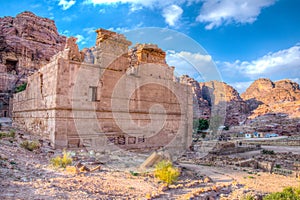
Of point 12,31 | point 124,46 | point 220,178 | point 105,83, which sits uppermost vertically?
point 12,31

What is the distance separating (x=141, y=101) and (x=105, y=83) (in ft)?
8.15

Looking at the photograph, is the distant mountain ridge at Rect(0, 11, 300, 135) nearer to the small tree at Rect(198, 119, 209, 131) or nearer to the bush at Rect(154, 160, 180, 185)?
the small tree at Rect(198, 119, 209, 131)

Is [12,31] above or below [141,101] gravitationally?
above

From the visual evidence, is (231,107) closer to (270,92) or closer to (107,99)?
(270,92)

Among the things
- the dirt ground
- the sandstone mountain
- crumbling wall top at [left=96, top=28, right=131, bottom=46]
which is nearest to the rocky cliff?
the sandstone mountain

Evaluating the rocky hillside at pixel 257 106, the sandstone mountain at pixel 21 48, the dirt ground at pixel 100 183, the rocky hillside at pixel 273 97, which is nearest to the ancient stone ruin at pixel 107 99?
the dirt ground at pixel 100 183

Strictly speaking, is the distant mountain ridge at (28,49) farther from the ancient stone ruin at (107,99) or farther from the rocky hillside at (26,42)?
the ancient stone ruin at (107,99)

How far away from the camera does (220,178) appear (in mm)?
8148

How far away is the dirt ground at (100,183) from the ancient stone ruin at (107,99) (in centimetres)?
179

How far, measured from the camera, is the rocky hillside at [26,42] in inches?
1532

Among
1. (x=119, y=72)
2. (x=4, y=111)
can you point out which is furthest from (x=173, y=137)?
(x=4, y=111)

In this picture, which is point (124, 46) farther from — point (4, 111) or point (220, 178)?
point (4, 111)

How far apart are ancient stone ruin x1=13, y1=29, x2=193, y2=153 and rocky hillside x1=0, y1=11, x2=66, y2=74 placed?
28737 millimetres

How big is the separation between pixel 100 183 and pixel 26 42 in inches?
1737
